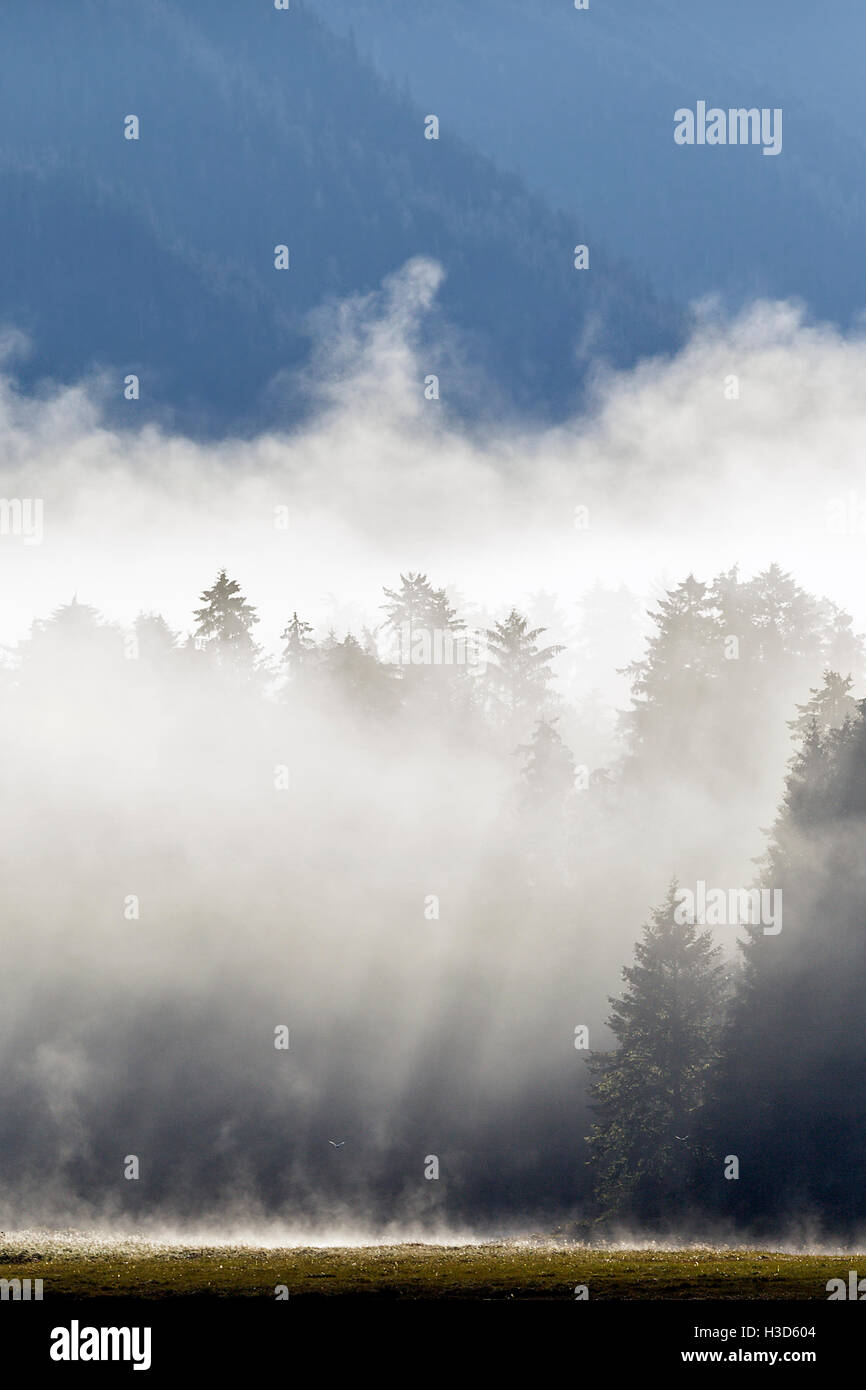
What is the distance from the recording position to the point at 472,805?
93625 millimetres

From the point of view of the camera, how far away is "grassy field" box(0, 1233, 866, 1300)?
1345 inches

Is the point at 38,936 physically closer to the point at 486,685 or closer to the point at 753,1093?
the point at 486,685

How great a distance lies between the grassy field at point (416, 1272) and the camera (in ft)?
112

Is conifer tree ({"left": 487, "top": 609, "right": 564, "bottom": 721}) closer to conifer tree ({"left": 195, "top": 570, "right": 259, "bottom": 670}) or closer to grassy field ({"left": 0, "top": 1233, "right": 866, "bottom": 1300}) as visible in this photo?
conifer tree ({"left": 195, "top": 570, "right": 259, "bottom": 670})

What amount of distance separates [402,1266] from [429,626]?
208 feet

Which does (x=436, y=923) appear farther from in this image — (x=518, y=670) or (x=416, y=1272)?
(x=416, y=1272)

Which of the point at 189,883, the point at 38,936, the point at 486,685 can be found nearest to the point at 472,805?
the point at 486,685

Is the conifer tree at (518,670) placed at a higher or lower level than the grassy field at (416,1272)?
higher

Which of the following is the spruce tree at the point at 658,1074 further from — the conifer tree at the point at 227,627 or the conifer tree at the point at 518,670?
the conifer tree at the point at 227,627

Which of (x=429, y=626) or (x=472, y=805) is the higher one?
(x=429, y=626)

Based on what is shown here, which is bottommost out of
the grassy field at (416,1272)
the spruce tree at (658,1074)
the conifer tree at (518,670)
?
the grassy field at (416,1272)

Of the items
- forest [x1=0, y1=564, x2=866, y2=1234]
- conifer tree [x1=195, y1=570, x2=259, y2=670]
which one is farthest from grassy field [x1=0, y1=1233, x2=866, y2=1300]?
conifer tree [x1=195, y1=570, x2=259, y2=670]

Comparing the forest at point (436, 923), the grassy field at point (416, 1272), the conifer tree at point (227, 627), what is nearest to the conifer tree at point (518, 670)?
the forest at point (436, 923)

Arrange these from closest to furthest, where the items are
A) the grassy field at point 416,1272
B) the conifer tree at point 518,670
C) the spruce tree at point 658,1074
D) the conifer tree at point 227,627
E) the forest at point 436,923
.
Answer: the grassy field at point 416,1272
the spruce tree at point 658,1074
the forest at point 436,923
the conifer tree at point 227,627
the conifer tree at point 518,670
